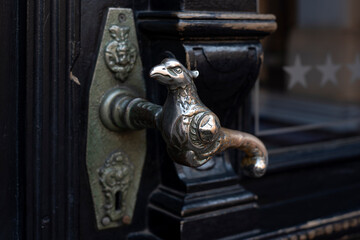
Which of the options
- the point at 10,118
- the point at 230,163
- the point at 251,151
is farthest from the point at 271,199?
the point at 10,118

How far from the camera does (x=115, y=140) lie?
2.82 feet

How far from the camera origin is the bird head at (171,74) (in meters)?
0.68

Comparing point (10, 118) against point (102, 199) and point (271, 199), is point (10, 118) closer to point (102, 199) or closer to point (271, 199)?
point (102, 199)

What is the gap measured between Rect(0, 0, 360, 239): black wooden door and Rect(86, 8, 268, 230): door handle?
0.05 feet

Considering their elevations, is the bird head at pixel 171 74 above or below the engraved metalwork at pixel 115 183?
above

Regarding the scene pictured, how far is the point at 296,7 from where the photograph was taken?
4.75 feet

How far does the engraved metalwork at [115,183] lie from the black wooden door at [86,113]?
0.03 meters

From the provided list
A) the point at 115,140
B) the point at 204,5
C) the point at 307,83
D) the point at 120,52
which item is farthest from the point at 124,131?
the point at 307,83

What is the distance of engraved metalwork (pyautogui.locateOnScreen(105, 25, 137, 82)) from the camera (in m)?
0.82

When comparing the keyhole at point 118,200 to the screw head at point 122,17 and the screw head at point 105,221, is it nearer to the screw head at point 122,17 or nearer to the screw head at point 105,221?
the screw head at point 105,221

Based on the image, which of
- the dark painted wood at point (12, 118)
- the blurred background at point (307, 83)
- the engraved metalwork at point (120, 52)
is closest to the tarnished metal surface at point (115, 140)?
the engraved metalwork at point (120, 52)

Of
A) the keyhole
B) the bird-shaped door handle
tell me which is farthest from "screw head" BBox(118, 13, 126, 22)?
the keyhole

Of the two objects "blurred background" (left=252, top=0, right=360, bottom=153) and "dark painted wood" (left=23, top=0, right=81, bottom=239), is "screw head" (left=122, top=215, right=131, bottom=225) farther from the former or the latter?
"blurred background" (left=252, top=0, right=360, bottom=153)

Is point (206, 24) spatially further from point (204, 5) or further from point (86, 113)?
point (86, 113)
